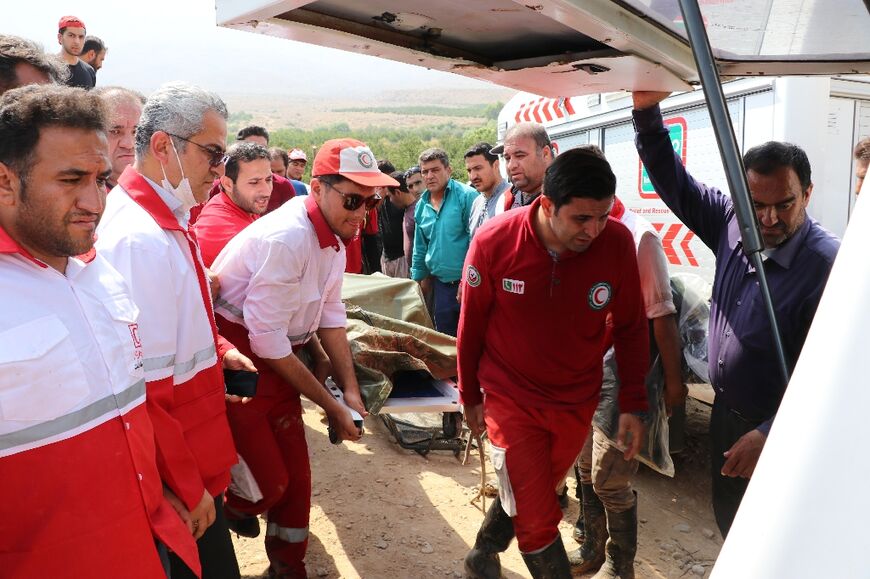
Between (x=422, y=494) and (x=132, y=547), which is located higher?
(x=132, y=547)

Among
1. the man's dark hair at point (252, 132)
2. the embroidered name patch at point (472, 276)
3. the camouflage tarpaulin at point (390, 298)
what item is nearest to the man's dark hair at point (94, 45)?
the man's dark hair at point (252, 132)

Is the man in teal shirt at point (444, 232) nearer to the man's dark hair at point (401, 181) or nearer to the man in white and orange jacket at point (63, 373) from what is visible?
the man's dark hair at point (401, 181)

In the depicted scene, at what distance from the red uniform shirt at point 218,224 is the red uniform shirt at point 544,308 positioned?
61.8 inches

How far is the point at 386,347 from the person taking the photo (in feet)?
11.7

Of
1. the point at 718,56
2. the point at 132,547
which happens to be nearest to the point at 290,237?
the point at 132,547

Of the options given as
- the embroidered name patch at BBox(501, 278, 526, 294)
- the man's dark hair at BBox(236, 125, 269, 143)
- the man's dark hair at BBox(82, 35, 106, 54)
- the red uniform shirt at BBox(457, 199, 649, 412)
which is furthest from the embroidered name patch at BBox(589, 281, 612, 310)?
the man's dark hair at BBox(82, 35, 106, 54)

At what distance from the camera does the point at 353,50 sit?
1.95 m

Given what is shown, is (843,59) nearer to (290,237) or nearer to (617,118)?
(290,237)

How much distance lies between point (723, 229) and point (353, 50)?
1.90 metres

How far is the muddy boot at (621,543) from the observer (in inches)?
130

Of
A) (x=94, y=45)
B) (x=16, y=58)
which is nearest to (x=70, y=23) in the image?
(x=94, y=45)

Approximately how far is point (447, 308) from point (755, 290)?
3655mm

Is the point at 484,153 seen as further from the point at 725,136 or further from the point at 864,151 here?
the point at 725,136

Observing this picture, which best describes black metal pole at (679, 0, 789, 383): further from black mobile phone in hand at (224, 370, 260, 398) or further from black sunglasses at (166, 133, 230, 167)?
black mobile phone in hand at (224, 370, 260, 398)
